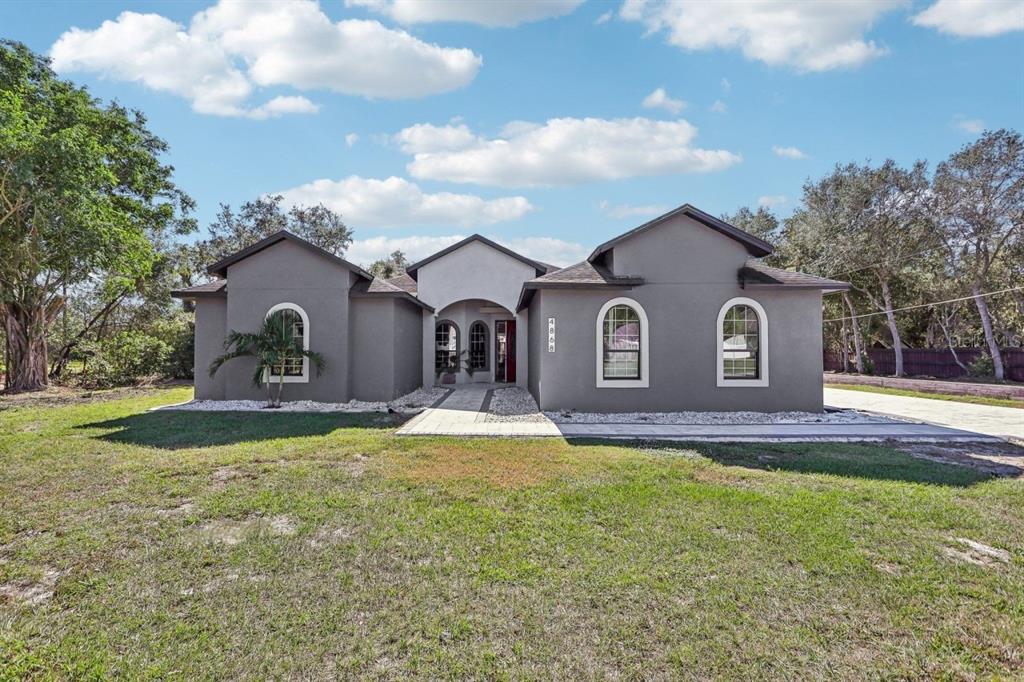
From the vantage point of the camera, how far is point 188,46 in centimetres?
934

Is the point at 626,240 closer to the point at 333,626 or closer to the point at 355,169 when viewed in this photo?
the point at 355,169

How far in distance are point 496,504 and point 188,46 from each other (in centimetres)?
1061

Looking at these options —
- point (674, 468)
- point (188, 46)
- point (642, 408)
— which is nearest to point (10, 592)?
point (674, 468)

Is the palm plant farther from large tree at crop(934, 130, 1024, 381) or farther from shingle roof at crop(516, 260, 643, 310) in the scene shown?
large tree at crop(934, 130, 1024, 381)

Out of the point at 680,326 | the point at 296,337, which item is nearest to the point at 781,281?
the point at 680,326

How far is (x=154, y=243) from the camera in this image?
2075 cm

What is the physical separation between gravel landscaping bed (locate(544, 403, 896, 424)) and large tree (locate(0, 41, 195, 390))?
1338 cm

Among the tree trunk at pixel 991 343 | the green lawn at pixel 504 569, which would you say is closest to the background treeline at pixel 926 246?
the tree trunk at pixel 991 343

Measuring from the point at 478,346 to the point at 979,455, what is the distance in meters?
16.2

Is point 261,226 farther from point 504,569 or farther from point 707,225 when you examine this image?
point 504,569

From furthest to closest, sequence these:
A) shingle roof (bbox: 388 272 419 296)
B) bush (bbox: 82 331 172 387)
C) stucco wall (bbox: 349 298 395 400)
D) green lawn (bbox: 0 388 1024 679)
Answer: shingle roof (bbox: 388 272 419 296)
bush (bbox: 82 331 172 387)
stucco wall (bbox: 349 298 395 400)
green lawn (bbox: 0 388 1024 679)

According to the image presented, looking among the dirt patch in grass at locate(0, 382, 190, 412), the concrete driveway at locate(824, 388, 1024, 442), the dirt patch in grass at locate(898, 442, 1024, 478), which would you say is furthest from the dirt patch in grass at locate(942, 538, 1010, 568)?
the dirt patch in grass at locate(0, 382, 190, 412)

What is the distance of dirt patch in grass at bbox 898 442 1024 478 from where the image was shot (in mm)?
6945

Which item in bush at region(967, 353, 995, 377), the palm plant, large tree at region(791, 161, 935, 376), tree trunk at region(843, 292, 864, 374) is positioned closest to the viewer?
the palm plant
